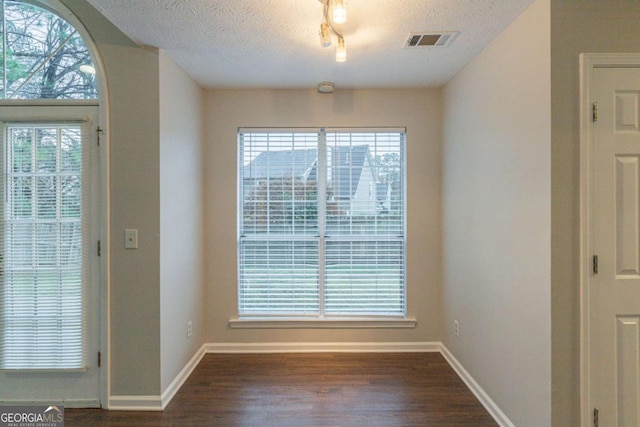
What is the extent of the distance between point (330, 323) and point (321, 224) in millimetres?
965

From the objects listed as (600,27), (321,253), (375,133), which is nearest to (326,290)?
(321,253)

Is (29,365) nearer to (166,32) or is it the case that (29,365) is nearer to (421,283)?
(166,32)

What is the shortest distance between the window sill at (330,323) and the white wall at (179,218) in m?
0.43

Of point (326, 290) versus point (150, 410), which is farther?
point (326, 290)

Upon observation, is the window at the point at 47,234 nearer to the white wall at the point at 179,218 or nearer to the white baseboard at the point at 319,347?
the white wall at the point at 179,218

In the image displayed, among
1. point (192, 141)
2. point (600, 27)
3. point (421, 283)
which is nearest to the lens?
point (600, 27)

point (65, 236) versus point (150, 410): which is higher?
point (65, 236)

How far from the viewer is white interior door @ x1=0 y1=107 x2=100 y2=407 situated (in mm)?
2158

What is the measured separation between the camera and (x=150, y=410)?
2.19 meters

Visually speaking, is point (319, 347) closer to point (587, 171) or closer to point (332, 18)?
point (587, 171)

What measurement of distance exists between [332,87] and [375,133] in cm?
60

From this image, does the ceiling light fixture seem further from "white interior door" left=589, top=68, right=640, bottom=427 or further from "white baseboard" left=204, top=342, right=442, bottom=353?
"white baseboard" left=204, top=342, right=442, bottom=353

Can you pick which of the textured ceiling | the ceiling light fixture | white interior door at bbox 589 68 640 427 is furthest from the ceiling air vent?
white interior door at bbox 589 68 640 427

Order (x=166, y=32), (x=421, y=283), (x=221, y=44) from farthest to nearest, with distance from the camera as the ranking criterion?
(x=421, y=283), (x=221, y=44), (x=166, y=32)
